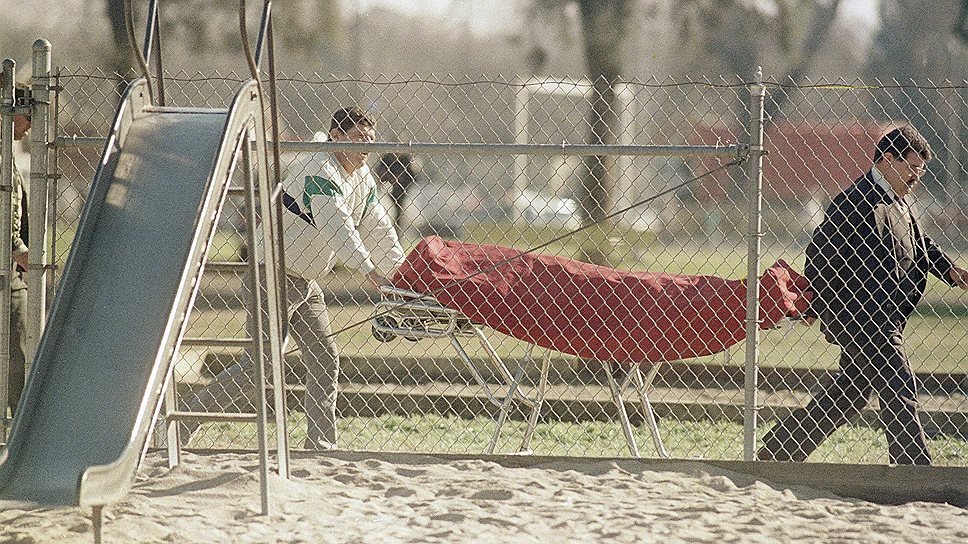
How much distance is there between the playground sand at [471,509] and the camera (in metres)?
4.45

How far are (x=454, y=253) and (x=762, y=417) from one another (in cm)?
268

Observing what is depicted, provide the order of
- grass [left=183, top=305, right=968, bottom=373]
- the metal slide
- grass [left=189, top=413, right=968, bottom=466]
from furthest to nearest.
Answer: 1. grass [left=183, top=305, right=968, bottom=373]
2. grass [left=189, top=413, right=968, bottom=466]
3. the metal slide

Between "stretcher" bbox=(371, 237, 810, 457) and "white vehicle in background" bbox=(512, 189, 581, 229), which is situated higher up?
"white vehicle in background" bbox=(512, 189, 581, 229)

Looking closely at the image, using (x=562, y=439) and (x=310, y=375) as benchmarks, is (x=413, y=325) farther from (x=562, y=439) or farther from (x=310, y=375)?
(x=562, y=439)

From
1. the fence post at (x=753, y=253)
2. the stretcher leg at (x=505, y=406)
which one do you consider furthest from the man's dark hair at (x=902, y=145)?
the stretcher leg at (x=505, y=406)

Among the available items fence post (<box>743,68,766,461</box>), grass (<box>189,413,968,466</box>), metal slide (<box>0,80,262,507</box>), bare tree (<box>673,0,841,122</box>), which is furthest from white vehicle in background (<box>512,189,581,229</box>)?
metal slide (<box>0,80,262,507</box>)

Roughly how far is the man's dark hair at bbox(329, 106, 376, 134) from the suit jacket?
2.15 metres

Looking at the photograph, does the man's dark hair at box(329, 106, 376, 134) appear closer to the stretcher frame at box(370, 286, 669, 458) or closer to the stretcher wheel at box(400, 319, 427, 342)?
the stretcher frame at box(370, 286, 669, 458)

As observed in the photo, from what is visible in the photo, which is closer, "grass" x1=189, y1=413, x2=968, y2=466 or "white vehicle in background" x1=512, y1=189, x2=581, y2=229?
"grass" x1=189, y1=413, x2=968, y2=466

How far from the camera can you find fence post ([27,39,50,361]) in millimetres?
5289

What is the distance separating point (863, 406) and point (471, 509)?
7.08 feet

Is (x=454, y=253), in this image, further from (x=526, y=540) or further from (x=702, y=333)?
(x=526, y=540)

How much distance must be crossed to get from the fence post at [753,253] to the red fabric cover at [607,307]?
30 centimetres

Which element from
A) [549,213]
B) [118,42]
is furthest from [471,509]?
[549,213]
